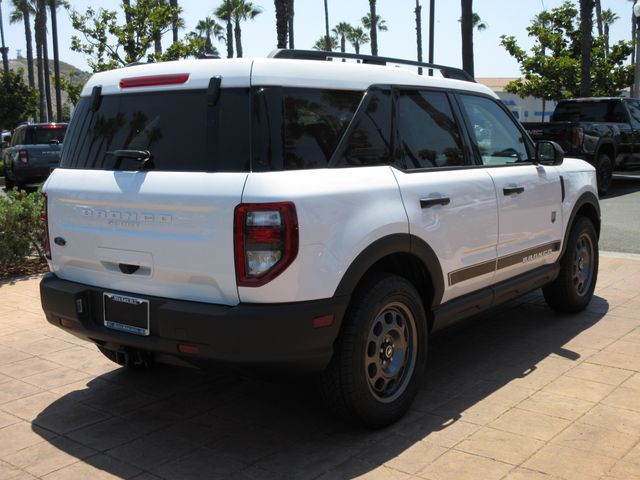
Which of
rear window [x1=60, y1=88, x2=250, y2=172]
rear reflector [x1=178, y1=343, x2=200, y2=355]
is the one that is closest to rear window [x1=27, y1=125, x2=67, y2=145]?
rear window [x1=60, y1=88, x2=250, y2=172]

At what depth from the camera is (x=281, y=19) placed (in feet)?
59.9

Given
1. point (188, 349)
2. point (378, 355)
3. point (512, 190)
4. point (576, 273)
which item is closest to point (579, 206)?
point (576, 273)

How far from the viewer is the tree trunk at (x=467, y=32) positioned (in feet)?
61.8

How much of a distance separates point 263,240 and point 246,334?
44 cm

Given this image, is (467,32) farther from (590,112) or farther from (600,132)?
(600,132)

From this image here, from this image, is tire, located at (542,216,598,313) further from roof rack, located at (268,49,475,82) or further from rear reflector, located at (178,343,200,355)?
rear reflector, located at (178,343,200,355)

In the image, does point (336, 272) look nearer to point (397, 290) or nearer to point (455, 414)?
point (397, 290)

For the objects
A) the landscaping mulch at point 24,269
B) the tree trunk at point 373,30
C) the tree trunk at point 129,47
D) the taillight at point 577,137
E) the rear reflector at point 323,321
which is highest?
the tree trunk at point 373,30

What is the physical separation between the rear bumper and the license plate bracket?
0.10 feet

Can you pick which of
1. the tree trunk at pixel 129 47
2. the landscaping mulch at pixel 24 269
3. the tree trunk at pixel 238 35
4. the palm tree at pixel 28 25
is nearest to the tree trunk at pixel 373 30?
the tree trunk at pixel 238 35

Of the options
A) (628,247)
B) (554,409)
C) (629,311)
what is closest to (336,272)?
(554,409)

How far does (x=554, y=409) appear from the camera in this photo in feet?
13.8

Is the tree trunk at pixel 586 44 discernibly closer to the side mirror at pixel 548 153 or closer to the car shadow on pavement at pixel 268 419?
the side mirror at pixel 548 153

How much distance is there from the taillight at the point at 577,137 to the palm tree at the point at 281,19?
7919 mm
